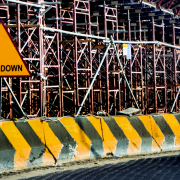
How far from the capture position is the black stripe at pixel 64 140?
921 centimetres

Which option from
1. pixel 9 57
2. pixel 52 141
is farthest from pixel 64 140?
pixel 9 57

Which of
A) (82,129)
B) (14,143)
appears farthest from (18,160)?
(82,129)

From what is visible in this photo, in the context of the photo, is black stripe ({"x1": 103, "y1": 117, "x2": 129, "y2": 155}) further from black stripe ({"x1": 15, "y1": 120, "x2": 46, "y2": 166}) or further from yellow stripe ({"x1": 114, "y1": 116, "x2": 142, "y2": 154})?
black stripe ({"x1": 15, "y1": 120, "x2": 46, "y2": 166})

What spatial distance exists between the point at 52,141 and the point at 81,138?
87 cm

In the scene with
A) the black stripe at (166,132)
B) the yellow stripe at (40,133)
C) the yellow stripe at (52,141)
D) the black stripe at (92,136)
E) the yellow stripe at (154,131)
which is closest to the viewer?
the yellow stripe at (40,133)

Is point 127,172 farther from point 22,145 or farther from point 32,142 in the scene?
point 22,145

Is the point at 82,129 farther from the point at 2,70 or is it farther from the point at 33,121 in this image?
the point at 2,70

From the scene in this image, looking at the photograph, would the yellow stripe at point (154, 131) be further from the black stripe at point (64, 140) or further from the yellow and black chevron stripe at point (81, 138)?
the black stripe at point (64, 140)

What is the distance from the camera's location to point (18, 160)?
848cm

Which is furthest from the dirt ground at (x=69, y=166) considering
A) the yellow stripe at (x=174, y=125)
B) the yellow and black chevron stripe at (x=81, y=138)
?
the yellow stripe at (x=174, y=125)

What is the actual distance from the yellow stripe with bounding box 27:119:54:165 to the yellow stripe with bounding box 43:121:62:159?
3.8 inches

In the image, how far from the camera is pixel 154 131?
11180 mm

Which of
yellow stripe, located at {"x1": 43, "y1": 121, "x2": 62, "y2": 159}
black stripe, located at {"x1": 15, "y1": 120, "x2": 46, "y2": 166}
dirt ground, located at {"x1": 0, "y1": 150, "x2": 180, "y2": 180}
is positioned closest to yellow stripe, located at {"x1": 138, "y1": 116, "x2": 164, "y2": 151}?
dirt ground, located at {"x1": 0, "y1": 150, "x2": 180, "y2": 180}

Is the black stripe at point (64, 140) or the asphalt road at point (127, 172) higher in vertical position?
the black stripe at point (64, 140)
